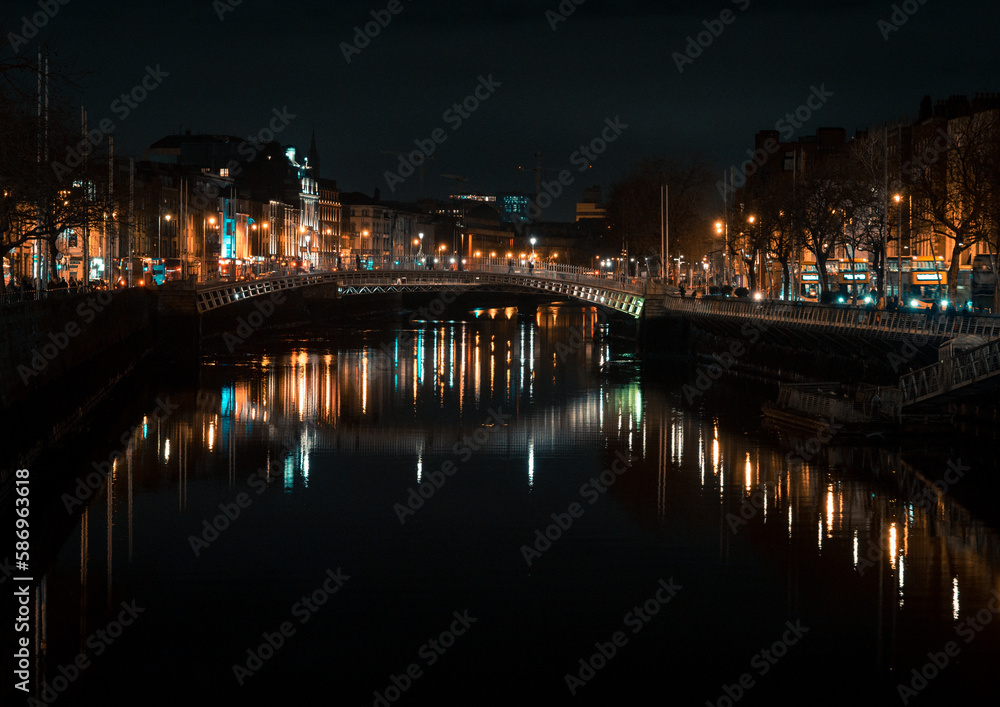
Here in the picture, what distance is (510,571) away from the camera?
70.5ft

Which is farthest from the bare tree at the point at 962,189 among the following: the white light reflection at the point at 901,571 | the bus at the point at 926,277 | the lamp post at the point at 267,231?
the lamp post at the point at 267,231

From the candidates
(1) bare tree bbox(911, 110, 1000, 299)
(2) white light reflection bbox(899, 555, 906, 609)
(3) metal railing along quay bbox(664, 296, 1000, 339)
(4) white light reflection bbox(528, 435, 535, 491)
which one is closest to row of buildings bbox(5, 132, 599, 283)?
(4) white light reflection bbox(528, 435, 535, 491)

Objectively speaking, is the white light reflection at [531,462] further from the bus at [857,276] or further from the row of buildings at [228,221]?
the bus at [857,276]

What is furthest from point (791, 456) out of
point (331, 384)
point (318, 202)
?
point (318, 202)

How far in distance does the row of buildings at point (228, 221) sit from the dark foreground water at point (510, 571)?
57.3 feet

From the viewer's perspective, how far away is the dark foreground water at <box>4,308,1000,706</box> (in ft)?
55.2

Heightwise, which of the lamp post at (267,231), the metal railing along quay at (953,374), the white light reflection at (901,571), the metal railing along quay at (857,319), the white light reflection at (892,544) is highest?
the lamp post at (267,231)

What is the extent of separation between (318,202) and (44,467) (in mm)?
126149

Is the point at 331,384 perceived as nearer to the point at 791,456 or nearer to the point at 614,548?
the point at 791,456

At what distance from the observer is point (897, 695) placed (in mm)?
16359

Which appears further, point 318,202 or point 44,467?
point 318,202

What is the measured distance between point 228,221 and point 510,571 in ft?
325

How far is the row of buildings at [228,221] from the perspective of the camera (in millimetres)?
68119

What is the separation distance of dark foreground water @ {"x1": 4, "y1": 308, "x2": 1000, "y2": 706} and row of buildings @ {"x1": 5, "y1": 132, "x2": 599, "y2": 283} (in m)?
17.5
